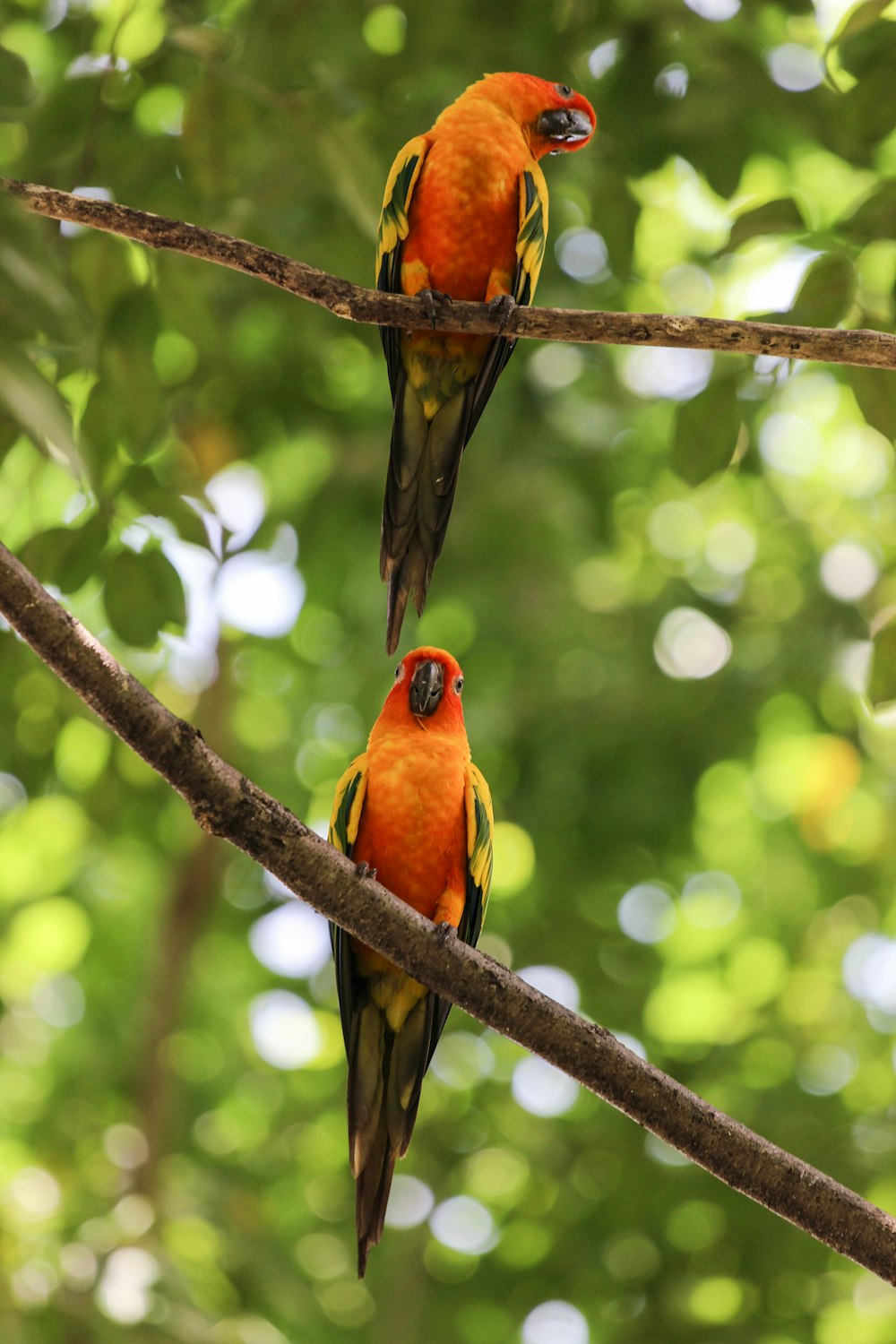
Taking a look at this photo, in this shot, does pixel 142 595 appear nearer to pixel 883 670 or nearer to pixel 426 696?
pixel 426 696

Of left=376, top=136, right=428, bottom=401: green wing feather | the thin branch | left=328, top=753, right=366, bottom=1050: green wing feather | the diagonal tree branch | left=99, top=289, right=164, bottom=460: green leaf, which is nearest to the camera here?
the diagonal tree branch

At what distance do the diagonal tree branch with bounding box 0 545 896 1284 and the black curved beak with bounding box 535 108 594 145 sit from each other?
1.99 metres

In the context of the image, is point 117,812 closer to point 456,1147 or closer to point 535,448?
point 535,448

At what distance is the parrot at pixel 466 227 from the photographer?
109 inches

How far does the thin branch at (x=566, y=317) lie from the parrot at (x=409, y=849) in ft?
3.26

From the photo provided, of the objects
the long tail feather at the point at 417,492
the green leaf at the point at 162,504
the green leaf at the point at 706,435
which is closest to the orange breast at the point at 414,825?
the long tail feather at the point at 417,492

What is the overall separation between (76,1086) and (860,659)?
458cm

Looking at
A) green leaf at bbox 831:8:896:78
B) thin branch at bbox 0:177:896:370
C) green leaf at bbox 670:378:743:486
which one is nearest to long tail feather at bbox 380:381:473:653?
thin branch at bbox 0:177:896:370

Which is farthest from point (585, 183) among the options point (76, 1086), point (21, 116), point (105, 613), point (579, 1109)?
point (76, 1086)

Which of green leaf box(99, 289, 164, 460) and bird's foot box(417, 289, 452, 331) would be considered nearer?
bird's foot box(417, 289, 452, 331)

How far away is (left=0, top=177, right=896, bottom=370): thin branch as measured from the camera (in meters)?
2.25

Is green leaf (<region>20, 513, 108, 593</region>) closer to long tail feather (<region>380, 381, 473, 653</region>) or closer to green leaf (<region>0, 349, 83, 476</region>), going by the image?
green leaf (<region>0, 349, 83, 476</region>)

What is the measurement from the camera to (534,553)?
16.4 feet

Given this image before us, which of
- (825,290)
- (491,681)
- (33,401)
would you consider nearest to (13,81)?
(33,401)
